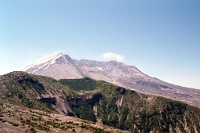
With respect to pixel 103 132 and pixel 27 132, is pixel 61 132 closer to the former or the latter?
pixel 27 132

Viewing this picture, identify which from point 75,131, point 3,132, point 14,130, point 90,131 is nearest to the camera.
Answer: point 3,132

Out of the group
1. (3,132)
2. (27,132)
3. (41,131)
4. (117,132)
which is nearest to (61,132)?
(41,131)

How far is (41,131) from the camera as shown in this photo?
287 feet

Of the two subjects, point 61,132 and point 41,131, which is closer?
point 41,131

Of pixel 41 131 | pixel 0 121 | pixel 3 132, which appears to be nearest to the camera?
pixel 3 132

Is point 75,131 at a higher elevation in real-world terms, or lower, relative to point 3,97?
lower

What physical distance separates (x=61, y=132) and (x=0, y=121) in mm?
25669

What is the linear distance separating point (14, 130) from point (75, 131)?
135 feet

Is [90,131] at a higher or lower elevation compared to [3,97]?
lower

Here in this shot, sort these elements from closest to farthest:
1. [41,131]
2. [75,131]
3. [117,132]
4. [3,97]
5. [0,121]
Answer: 1. [0,121]
2. [41,131]
3. [75,131]
4. [117,132]
5. [3,97]

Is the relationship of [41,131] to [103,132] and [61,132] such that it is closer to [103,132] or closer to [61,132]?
[61,132]

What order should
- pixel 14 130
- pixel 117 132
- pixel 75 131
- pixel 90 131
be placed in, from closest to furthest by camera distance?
pixel 14 130 → pixel 75 131 → pixel 90 131 → pixel 117 132

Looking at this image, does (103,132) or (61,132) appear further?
(103,132)

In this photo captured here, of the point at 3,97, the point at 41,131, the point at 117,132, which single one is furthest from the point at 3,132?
the point at 3,97
